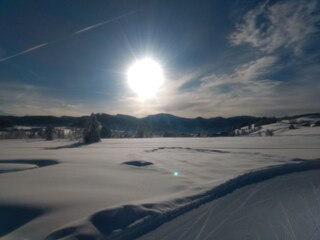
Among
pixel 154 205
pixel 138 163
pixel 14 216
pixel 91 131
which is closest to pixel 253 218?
pixel 154 205

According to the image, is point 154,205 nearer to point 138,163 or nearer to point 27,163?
point 138,163

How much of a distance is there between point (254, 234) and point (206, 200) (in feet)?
6.34

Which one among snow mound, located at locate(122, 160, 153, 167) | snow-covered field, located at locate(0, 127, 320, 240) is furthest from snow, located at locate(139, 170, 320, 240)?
snow mound, located at locate(122, 160, 153, 167)

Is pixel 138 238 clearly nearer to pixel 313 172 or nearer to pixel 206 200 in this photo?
pixel 206 200

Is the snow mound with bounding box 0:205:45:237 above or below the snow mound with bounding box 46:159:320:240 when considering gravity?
above

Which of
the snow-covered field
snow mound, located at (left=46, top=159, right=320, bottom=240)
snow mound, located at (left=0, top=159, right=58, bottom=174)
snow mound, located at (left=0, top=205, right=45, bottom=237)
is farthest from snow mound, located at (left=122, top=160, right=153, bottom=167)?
snow mound, located at (left=0, top=205, right=45, bottom=237)

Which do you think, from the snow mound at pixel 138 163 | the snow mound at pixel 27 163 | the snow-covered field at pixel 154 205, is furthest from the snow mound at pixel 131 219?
the snow mound at pixel 27 163

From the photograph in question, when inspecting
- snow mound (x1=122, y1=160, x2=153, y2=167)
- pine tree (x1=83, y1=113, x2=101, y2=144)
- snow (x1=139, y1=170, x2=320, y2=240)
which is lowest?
snow (x1=139, y1=170, x2=320, y2=240)

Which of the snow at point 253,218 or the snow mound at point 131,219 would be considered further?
the snow at point 253,218

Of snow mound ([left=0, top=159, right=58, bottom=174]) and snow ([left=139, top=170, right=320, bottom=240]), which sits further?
snow mound ([left=0, top=159, right=58, bottom=174])

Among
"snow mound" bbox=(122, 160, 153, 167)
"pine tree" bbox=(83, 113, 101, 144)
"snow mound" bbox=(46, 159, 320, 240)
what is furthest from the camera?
"pine tree" bbox=(83, 113, 101, 144)

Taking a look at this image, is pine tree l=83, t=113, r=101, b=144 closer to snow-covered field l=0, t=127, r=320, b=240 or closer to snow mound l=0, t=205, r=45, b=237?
snow-covered field l=0, t=127, r=320, b=240

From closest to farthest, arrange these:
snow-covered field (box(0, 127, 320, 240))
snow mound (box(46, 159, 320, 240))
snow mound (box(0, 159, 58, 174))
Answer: snow mound (box(46, 159, 320, 240)) → snow-covered field (box(0, 127, 320, 240)) → snow mound (box(0, 159, 58, 174))

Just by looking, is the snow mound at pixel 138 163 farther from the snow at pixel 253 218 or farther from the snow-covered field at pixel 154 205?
the snow at pixel 253 218
